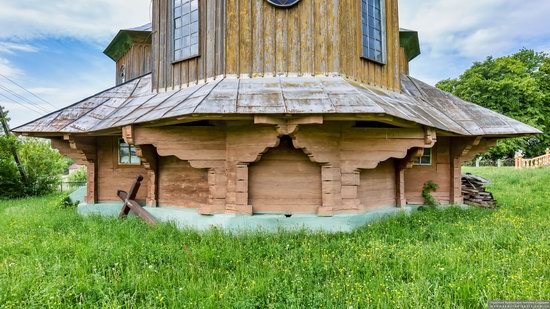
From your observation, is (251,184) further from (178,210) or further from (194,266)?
(194,266)

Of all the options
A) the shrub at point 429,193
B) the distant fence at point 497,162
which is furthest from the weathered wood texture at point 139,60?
the distant fence at point 497,162

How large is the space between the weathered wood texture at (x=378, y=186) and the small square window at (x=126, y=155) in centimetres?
557

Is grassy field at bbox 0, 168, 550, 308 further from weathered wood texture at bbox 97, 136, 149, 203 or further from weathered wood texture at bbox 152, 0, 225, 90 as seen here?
weathered wood texture at bbox 152, 0, 225, 90

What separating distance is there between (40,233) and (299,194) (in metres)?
4.86

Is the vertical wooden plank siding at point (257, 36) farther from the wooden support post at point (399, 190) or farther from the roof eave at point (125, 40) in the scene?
the roof eave at point (125, 40)

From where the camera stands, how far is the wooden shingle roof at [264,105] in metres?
4.99

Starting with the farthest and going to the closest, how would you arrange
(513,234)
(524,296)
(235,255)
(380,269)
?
1. (513,234)
2. (235,255)
3. (380,269)
4. (524,296)

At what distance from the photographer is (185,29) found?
6.80 metres

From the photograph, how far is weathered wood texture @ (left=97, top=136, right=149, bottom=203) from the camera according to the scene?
8.16 metres

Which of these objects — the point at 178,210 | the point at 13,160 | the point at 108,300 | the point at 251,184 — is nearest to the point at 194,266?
the point at 108,300

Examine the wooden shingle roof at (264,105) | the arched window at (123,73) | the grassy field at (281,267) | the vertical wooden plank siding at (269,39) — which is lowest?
the grassy field at (281,267)

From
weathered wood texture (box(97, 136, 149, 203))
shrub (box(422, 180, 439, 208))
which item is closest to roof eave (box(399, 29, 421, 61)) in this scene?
shrub (box(422, 180, 439, 208))

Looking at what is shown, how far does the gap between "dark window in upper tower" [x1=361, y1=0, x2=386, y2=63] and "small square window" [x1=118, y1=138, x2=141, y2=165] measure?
6.01 metres

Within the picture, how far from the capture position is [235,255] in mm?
4363
